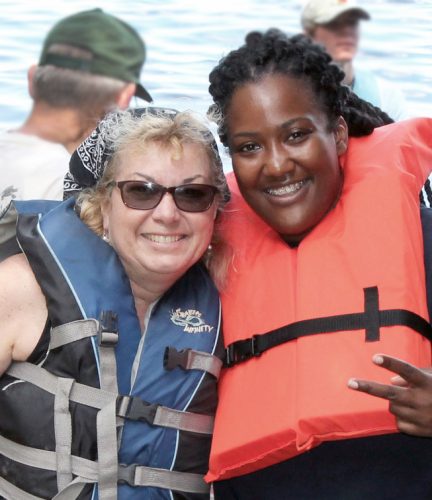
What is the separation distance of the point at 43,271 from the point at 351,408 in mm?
832

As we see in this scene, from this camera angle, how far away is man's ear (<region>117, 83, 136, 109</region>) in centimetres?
407

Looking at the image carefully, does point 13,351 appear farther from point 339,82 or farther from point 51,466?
point 339,82

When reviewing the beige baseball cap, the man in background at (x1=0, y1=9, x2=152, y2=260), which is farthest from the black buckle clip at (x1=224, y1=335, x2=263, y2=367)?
the beige baseball cap

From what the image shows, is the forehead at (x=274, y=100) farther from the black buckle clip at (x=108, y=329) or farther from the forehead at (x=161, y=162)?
the black buckle clip at (x=108, y=329)

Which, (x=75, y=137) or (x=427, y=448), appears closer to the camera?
(x=427, y=448)

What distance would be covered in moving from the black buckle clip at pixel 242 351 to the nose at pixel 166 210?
0.38m

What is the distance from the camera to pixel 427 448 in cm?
238

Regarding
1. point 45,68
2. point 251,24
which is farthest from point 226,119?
point 251,24

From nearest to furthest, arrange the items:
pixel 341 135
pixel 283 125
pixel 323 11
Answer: pixel 283 125 → pixel 341 135 → pixel 323 11

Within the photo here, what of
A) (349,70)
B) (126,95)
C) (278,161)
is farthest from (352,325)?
(349,70)

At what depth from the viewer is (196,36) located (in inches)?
300

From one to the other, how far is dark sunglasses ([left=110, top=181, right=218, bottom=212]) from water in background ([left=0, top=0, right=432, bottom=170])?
12.9 ft

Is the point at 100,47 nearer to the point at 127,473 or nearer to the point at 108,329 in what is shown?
the point at 108,329

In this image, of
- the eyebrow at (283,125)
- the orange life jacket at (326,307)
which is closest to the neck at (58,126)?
the orange life jacket at (326,307)
